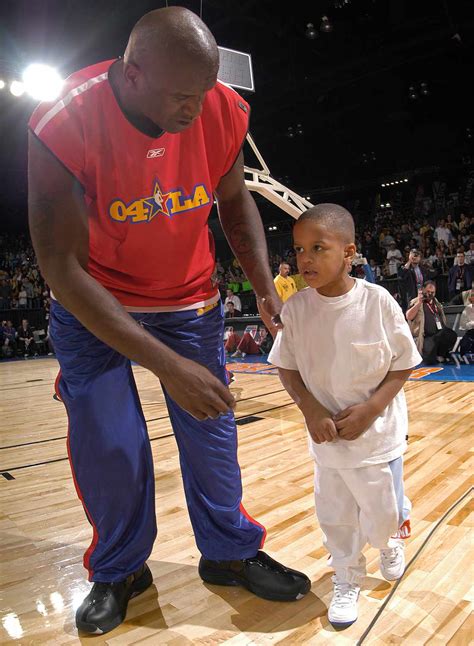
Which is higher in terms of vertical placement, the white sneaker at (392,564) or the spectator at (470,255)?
the spectator at (470,255)

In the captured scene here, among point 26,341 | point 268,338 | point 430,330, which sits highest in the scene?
point 26,341

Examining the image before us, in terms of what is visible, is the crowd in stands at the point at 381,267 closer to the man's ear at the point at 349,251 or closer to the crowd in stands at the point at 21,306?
the crowd in stands at the point at 21,306

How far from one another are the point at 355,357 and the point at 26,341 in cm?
1489

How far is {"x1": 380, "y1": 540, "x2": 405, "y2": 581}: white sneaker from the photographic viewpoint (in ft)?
5.18

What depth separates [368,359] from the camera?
1.41 metres

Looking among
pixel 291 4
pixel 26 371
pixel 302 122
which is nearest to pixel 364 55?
pixel 291 4

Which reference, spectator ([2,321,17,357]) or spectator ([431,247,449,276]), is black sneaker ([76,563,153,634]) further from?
spectator ([2,321,17,357])

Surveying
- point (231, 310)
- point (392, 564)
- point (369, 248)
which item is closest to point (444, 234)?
point (369, 248)

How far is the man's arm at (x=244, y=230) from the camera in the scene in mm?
1570

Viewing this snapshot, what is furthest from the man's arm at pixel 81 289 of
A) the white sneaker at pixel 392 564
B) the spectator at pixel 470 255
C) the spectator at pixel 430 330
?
the spectator at pixel 470 255

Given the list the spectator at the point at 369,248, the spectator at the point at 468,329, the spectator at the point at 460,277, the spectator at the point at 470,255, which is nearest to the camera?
the spectator at the point at 468,329

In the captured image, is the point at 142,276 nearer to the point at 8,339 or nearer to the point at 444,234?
the point at 444,234

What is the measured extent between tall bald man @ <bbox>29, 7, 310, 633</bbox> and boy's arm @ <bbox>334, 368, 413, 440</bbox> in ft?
1.20

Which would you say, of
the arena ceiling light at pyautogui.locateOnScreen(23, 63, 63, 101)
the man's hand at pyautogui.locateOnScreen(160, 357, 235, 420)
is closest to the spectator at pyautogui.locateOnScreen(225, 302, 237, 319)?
the arena ceiling light at pyautogui.locateOnScreen(23, 63, 63, 101)
